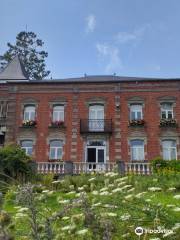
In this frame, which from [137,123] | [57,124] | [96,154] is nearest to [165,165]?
[137,123]

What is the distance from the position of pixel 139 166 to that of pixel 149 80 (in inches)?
307

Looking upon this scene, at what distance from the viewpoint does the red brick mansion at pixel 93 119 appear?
966 inches

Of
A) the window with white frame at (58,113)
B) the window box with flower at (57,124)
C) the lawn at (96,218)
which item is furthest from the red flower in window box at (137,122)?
the lawn at (96,218)

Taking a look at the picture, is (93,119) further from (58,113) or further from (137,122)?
(137,122)

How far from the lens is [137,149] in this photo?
2447cm

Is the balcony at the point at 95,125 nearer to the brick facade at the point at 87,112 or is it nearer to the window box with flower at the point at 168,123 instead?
the brick facade at the point at 87,112

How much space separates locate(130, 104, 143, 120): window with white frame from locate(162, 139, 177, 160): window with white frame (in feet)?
7.92

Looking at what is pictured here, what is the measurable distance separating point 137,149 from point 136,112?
2.66 metres

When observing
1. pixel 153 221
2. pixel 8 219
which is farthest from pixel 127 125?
pixel 8 219

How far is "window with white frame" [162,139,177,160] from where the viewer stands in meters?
24.1

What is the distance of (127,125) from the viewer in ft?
82.5

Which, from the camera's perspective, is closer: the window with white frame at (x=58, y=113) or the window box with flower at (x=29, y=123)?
the window box with flower at (x=29, y=123)

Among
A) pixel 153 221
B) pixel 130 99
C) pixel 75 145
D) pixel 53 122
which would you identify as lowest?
pixel 153 221

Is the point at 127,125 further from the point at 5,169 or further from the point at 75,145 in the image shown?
the point at 5,169
